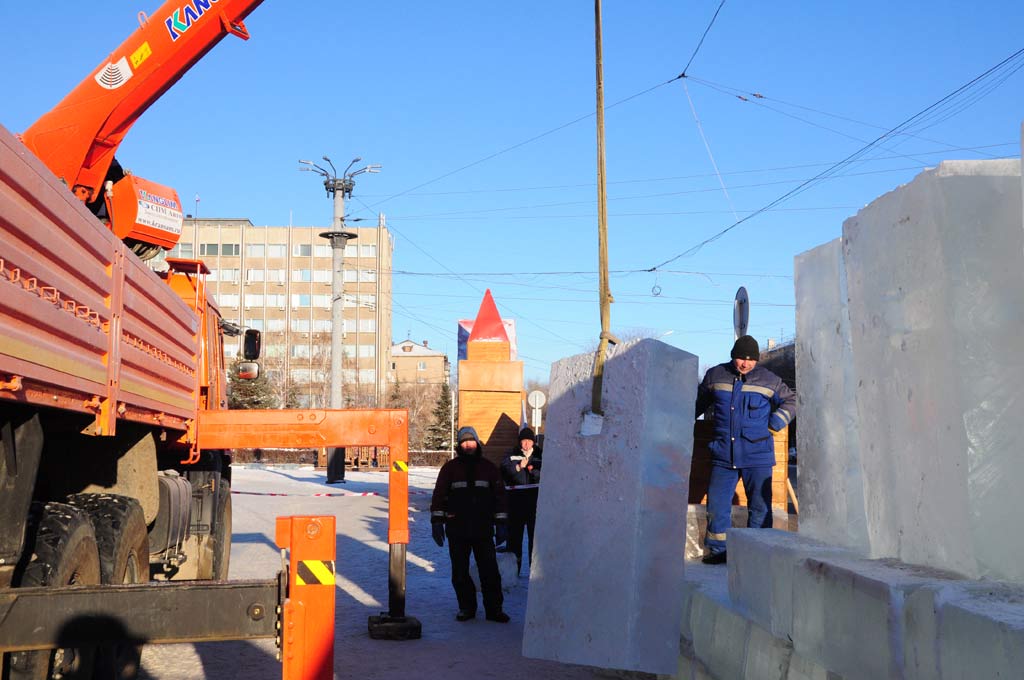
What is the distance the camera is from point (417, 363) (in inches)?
4850

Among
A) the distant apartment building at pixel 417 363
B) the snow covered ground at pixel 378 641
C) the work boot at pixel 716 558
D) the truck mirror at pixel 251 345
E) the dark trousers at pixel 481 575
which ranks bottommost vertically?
the snow covered ground at pixel 378 641

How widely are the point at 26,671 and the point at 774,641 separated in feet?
9.83

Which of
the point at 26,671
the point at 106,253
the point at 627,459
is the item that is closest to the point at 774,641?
the point at 627,459

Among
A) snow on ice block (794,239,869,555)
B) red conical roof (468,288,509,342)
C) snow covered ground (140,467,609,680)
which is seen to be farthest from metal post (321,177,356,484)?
snow on ice block (794,239,869,555)

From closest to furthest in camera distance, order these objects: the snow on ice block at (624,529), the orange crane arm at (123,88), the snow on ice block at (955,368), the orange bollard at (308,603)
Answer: the snow on ice block at (955,368) → the orange bollard at (308,603) → the snow on ice block at (624,529) → the orange crane arm at (123,88)

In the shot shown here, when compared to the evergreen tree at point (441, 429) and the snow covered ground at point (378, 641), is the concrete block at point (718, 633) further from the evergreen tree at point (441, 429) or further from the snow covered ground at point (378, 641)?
the evergreen tree at point (441, 429)

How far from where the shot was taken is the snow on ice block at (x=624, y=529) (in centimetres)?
538

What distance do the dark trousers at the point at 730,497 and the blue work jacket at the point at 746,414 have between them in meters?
0.06

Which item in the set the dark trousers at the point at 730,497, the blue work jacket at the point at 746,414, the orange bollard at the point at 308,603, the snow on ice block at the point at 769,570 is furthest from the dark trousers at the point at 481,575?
the snow on ice block at the point at 769,570

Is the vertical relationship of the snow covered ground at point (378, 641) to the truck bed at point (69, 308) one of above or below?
below

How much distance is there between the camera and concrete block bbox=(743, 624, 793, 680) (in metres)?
3.84

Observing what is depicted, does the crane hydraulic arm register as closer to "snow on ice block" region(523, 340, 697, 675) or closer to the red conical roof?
"snow on ice block" region(523, 340, 697, 675)

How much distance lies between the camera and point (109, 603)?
4340 mm

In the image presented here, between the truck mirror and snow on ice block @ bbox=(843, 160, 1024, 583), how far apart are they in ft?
28.6
